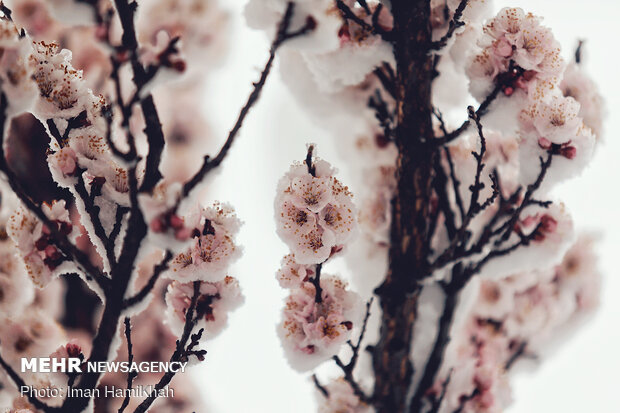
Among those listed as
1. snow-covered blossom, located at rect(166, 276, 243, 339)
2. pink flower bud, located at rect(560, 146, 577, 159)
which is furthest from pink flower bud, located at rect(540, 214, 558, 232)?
snow-covered blossom, located at rect(166, 276, 243, 339)

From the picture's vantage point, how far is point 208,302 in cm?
62

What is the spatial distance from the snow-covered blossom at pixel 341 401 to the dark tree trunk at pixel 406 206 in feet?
0.12

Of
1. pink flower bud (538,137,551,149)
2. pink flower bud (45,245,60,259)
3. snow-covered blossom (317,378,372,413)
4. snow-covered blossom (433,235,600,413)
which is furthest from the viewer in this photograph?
snow-covered blossom (433,235,600,413)

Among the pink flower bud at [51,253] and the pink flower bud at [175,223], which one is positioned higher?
the pink flower bud at [51,253]

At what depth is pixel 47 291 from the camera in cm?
119

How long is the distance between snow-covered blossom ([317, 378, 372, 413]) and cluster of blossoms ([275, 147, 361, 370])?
0.47ft

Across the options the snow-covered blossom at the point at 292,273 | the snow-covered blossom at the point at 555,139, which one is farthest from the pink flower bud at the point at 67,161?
the snow-covered blossom at the point at 555,139

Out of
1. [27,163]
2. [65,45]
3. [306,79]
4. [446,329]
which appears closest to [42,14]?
[65,45]

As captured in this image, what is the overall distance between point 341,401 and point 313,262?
0.93 ft

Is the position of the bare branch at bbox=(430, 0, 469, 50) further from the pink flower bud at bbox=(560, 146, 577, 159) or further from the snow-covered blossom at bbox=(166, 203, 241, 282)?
the snow-covered blossom at bbox=(166, 203, 241, 282)

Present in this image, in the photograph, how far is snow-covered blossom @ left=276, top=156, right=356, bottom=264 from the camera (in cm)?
58

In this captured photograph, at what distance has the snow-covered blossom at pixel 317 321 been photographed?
2.09ft

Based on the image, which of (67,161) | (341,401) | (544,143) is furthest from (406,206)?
(67,161)

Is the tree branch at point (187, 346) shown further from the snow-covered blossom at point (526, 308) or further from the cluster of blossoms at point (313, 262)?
the snow-covered blossom at point (526, 308)
